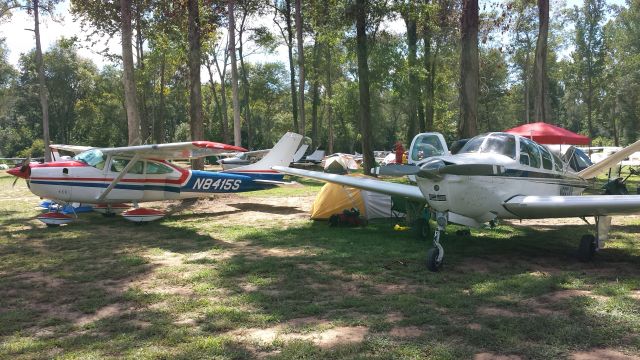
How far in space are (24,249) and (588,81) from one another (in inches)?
2303

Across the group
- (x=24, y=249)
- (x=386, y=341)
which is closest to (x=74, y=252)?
(x=24, y=249)

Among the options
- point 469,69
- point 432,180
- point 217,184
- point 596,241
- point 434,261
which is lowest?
point 434,261

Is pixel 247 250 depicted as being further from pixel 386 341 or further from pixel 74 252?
pixel 386 341

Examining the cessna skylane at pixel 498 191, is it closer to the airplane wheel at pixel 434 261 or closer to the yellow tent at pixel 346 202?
the airplane wheel at pixel 434 261

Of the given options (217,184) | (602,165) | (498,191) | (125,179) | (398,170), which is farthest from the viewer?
(217,184)

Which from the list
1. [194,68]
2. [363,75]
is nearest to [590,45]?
[363,75]

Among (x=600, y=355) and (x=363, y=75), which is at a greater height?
(x=363, y=75)

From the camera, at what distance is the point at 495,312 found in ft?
15.0

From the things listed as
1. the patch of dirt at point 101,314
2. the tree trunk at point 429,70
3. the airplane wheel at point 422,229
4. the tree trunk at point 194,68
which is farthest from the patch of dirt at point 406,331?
the tree trunk at point 429,70

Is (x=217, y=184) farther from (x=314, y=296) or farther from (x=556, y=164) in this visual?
(x=556, y=164)

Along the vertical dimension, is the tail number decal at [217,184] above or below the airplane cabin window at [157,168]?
below

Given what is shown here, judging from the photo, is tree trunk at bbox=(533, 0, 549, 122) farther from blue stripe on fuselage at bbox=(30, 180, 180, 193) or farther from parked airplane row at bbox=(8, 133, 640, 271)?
blue stripe on fuselage at bbox=(30, 180, 180, 193)

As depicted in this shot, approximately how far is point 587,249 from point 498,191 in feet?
5.63

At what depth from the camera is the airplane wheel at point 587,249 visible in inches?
267
